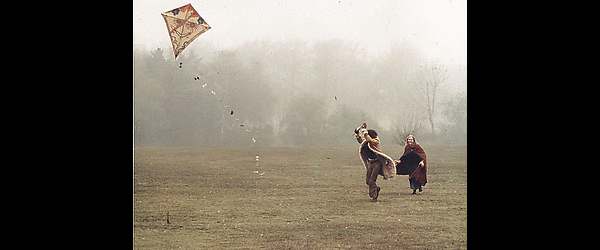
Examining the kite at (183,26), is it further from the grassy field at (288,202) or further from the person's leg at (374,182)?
the person's leg at (374,182)

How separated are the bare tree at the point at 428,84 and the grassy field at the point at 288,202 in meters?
0.28

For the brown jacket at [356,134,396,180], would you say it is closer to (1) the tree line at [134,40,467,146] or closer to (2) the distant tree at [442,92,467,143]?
(1) the tree line at [134,40,467,146]

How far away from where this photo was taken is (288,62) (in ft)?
11.4

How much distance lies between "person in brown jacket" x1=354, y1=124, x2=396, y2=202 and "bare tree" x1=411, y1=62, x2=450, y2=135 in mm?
409

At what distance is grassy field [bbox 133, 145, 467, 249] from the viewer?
3213 mm

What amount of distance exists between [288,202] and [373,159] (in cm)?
65

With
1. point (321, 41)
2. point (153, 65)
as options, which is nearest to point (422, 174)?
point (321, 41)

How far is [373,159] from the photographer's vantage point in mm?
3414

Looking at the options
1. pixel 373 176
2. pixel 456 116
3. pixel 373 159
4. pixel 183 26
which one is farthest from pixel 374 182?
pixel 183 26

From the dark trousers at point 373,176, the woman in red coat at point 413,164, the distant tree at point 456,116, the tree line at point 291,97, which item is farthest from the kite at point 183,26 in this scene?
the distant tree at point 456,116

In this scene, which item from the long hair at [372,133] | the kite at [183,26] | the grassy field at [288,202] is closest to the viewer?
the grassy field at [288,202]

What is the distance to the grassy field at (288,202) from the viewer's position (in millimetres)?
3213

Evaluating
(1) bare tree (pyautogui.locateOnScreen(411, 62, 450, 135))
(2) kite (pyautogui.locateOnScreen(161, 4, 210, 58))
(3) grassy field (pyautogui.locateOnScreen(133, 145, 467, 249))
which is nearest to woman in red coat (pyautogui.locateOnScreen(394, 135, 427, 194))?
(3) grassy field (pyautogui.locateOnScreen(133, 145, 467, 249))

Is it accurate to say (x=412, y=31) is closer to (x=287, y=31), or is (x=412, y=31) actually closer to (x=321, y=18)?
(x=321, y=18)
